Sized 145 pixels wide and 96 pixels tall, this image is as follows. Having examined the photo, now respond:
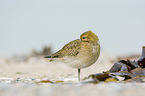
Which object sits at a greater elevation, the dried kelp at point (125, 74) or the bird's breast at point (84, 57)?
the bird's breast at point (84, 57)

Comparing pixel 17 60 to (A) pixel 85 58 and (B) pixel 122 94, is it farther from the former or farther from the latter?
(B) pixel 122 94

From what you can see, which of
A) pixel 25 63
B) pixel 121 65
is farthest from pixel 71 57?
pixel 25 63

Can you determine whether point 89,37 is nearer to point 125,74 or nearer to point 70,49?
point 70,49

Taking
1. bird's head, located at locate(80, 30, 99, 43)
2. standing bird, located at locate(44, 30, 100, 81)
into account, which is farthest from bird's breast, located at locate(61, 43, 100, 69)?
bird's head, located at locate(80, 30, 99, 43)

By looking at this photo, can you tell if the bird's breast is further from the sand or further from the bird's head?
the sand

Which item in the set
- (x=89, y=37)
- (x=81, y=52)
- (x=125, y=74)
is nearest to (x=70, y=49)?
(x=81, y=52)

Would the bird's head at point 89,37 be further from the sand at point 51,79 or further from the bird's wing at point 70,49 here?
the sand at point 51,79

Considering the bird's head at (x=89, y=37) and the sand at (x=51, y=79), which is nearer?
the sand at (x=51, y=79)

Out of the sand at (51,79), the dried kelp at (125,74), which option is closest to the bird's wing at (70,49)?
the sand at (51,79)
